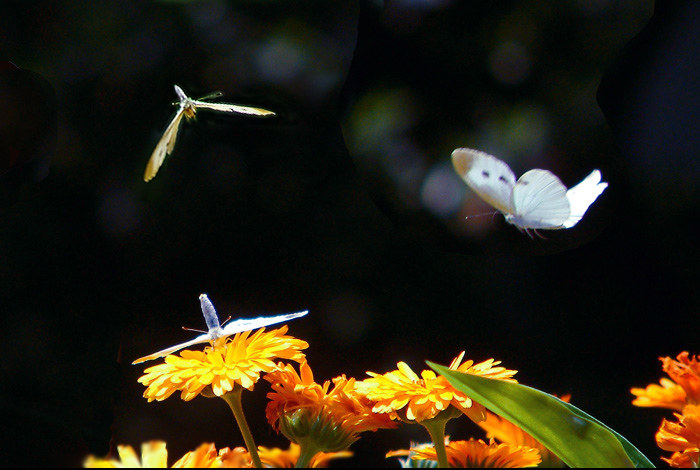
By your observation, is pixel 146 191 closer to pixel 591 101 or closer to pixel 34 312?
pixel 34 312

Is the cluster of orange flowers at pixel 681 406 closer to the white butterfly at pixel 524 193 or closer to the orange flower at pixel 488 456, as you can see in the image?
the orange flower at pixel 488 456

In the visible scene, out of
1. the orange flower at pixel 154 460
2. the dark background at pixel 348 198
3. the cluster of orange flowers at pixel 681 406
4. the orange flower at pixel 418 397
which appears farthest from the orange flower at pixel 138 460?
the dark background at pixel 348 198

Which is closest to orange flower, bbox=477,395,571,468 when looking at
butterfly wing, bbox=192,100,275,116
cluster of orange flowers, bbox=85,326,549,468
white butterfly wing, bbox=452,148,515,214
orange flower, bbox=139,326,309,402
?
cluster of orange flowers, bbox=85,326,549,468

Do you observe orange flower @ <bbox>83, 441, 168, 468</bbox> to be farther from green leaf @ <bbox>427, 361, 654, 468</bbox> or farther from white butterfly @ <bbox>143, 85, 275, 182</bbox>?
white butterfly @ <bbox>143, 85, 275, 182</bbox>

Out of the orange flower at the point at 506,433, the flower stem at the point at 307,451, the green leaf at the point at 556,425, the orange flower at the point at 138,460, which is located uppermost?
the green leaf at the point at 556,425

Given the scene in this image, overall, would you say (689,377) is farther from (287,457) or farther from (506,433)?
(287,457)

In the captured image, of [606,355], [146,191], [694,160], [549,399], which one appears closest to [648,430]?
[606,355]
